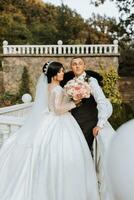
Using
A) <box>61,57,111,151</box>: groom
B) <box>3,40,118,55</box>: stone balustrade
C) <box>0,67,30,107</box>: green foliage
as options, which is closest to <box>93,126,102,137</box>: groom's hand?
<box>61,57,111,151</box>: groom

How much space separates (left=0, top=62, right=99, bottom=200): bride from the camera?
3779 mm

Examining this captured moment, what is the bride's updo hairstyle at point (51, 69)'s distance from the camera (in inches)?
163

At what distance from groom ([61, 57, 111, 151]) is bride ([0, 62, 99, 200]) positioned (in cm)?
10

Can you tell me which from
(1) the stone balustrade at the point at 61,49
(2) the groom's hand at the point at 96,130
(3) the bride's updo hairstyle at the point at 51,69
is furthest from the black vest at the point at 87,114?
(1) the stone balustrade at the point at 61,49

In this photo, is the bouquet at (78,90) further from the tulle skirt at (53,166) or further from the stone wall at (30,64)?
the stone wall at (30,64)

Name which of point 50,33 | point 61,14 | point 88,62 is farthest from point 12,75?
point 61,14

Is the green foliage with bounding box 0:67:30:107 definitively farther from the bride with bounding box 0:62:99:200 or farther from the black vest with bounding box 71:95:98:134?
the black vest with bounding box 71:95:98:134

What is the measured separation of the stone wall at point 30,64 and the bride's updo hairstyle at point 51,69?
18163mm

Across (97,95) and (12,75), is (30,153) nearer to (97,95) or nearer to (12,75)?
(97,95)

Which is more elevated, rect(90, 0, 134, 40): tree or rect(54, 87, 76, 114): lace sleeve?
rect(90, 0, 134, 40): tree

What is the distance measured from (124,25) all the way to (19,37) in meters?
6.84

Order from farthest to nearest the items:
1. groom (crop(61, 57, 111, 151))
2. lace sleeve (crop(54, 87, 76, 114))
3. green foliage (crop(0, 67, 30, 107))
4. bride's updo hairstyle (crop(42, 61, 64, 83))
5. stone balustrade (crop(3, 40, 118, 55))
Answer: stone balustrade (crop(3, 40, 118, 55)) < green foliage (crop(0, 67, 30, 107)) < bride's updo hairstyle (crop(42, 61, 64, 83)) < lace sleeve (crop(54, 87, 76, 114)) < groom (crop(61, 57, 111, 151))

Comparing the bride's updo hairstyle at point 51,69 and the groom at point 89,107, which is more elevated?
the bride's updo hairstyle at point 51,69

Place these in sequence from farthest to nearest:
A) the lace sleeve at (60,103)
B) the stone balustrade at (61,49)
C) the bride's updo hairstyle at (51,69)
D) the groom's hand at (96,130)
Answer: the stone balustrade at (61,49)
the bride's updo hairstyle at (51,69)
the lace sleeve at (60,103)
the groom's hand at (96,130)
